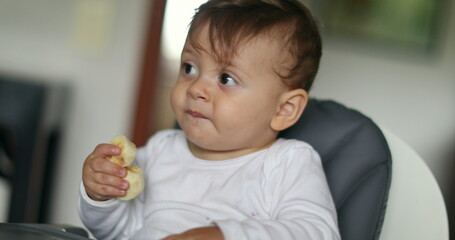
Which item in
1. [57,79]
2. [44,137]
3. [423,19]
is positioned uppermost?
[423,19]

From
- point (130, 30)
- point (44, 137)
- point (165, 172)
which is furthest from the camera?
point (130, 30)

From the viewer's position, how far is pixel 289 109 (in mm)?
1102

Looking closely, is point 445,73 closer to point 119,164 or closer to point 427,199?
point 427,199

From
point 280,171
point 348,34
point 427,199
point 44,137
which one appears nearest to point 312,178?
point 280,171

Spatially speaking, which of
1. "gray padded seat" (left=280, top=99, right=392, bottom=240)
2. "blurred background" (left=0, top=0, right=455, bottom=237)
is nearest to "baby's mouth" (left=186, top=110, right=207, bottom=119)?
"gray padded seat" (left=280, top=99, right=392, bottom=240)

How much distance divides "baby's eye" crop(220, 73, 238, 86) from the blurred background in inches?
50.3

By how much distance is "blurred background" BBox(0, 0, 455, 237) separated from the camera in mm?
2447

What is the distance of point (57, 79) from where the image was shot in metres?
2.54

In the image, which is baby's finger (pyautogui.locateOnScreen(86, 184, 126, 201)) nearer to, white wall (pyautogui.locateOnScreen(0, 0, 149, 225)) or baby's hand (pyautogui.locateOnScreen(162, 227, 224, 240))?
baby's hand (pyautogui.locateOnScreen(162, 227, 224, 240))

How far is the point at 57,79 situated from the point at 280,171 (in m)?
1.71

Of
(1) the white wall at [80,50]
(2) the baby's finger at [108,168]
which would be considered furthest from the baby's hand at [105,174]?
(1) the white wall at [80,50]

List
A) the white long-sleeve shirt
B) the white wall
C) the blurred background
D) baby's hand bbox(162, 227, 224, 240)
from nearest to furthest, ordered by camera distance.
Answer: baby's hand bbox(162, 227, 224, 240) → the white long-sleeve shirt → the blurred background → the white wall

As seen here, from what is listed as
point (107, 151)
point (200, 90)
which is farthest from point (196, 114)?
point (107, 151)

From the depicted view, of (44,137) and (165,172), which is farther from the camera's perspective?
(44,137)
